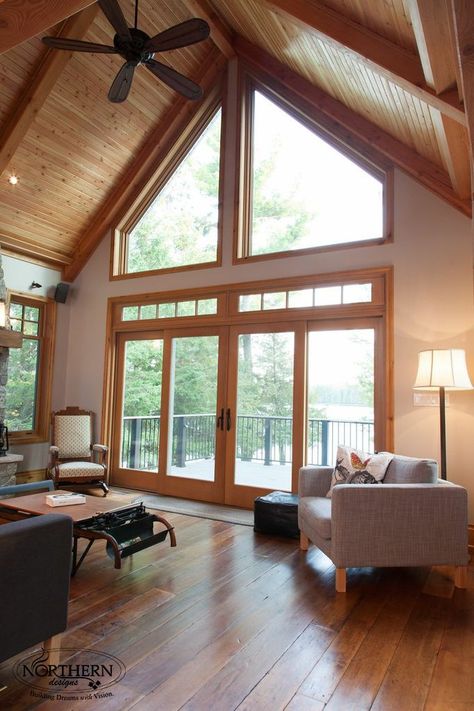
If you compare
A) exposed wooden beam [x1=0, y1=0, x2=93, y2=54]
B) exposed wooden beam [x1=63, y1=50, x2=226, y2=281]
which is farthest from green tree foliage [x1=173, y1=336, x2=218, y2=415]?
exposed wooden beam [x1=0, y1=0, x2=93, y2=54]

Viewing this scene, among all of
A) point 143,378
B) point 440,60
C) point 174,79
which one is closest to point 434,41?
point 440,60

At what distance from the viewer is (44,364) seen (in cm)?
647

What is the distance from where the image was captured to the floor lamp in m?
3.62

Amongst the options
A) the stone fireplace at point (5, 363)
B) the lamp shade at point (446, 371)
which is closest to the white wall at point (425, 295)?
the lamp shade at point (446, 371)

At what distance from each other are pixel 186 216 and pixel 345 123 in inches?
89.1

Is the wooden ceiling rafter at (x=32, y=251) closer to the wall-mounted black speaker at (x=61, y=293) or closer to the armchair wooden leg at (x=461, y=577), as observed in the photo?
the wall-mounted black speaker at (x=61, y=293)

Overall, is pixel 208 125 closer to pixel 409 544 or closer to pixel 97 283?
pixel 97 283

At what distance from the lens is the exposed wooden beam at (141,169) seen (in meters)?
5.72

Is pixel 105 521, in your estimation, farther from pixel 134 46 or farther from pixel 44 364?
pixel 44 364

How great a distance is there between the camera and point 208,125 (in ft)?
19.2

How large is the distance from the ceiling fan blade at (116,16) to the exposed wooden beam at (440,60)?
1832 mm

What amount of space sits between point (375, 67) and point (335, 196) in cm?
182

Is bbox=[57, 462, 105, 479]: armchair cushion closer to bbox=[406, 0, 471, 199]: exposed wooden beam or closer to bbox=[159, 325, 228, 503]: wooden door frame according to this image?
bbox=[159, 325, 228, 503]: wooden door frame

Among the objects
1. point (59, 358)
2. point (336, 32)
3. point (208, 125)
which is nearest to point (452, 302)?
point (336, 32)
